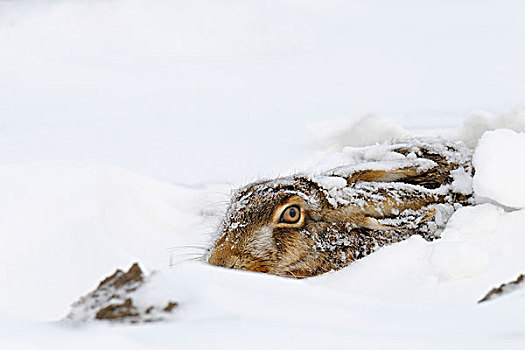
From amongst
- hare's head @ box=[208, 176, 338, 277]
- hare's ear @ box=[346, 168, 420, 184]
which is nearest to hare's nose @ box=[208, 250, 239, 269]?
hare's head @ box=[208, 176, 338, 277]

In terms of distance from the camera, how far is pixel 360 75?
5.39 metres

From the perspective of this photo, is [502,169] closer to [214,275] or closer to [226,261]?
[226,261]

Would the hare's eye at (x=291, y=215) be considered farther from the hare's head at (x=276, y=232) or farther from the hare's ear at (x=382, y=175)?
the hare's ear at (x=382, y=175)

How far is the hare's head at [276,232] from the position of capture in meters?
2.81

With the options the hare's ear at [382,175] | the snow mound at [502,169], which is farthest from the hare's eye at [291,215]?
the snow mound at [502,169]

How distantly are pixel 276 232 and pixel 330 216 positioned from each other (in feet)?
0.90

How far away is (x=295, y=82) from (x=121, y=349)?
4.26 meters

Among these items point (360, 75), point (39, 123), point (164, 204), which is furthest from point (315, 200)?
point (360, 75)

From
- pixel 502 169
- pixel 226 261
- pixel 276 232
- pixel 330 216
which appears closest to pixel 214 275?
pixel 226 261

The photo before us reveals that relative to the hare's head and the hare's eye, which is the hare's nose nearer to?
the hare's head

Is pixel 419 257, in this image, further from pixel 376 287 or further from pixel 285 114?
pixel 285 114

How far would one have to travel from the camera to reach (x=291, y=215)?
2.91 metres

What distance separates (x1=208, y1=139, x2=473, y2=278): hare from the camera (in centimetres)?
284

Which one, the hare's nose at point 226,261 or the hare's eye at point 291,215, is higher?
the hare's eye at point 291,215
